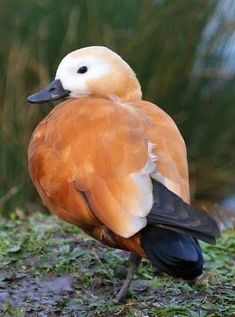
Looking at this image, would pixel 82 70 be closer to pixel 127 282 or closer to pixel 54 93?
pixel 54 93

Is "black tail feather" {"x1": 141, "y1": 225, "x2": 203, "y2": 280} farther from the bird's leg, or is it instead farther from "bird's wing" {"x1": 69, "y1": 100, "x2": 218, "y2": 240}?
the bird's leg

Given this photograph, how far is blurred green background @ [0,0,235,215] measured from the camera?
6.64 meters

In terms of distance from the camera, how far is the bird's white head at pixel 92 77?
12.7 feet

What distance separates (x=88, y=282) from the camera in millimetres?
3770

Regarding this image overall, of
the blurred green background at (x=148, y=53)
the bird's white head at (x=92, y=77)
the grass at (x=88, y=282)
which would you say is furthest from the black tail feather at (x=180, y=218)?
the blurred green background at (x=148, y=53)

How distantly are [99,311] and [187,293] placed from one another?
1.50ft

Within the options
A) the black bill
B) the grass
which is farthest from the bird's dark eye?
the grass

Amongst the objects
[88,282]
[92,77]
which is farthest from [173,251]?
[92,77]

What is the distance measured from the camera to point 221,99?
7.09 metres

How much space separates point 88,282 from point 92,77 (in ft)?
2.96

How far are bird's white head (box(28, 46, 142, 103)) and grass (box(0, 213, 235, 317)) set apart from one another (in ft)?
2.45

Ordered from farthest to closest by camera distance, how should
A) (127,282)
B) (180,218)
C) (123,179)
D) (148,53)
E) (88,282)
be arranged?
(148,53), (88,282), (127,282), (123,179), (180,218)

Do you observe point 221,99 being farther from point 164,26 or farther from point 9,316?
point 9,316

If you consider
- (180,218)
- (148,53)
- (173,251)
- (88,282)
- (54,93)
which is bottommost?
(88,282)
